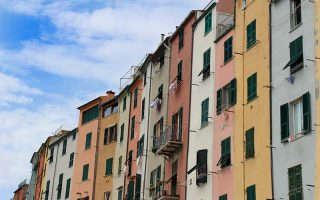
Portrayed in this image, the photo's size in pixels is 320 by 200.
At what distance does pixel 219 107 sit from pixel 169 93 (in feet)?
36.1

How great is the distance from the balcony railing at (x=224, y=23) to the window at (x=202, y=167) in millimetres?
8329

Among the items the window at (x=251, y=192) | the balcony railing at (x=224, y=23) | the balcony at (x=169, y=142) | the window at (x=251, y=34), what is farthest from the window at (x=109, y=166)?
the window at (x=251, y=192)

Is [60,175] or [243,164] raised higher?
[60,175]

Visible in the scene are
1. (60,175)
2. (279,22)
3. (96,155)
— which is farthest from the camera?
(60,175)

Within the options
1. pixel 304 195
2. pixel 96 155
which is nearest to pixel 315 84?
pixel 304 195

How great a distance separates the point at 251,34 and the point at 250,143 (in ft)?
23.4

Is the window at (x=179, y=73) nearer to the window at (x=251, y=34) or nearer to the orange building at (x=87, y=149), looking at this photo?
the window at (x=251, y=34)

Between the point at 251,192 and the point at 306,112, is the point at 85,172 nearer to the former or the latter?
the point at 251,192

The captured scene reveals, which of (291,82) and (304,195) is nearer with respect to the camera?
(304,195)

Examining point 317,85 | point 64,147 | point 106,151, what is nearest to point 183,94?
point 317,85

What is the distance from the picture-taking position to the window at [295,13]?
1425 inches

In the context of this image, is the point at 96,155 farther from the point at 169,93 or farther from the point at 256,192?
the point at 256,192

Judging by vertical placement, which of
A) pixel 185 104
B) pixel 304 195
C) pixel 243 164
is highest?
pixel 185 104

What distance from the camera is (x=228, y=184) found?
1588 inches
